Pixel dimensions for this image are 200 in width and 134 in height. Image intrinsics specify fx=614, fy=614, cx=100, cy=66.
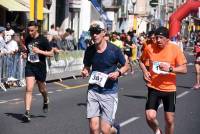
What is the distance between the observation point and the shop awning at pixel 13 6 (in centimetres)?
2684

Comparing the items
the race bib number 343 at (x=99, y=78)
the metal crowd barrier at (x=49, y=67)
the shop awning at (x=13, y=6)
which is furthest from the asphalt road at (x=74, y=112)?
the shop awning at (x=13, y=6)

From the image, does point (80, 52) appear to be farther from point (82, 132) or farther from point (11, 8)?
point (82, 132)

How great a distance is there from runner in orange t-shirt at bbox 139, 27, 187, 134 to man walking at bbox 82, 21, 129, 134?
0.84 meters

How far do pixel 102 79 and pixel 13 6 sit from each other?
19.9 meters

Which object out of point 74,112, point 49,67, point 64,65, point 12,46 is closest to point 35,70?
point 74,112

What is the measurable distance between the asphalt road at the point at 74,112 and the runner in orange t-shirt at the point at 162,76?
1.61m

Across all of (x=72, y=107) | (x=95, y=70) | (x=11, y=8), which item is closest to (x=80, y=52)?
(x=11, y=8)

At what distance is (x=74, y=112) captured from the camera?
13.0m

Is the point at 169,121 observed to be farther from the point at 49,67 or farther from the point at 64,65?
the point at 64,65

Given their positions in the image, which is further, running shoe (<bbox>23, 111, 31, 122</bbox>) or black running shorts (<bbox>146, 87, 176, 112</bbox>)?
running shoe (<bbox>23, 111, 31, 122</bbox>)

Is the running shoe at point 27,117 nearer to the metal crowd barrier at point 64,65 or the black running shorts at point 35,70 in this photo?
the black running shorts at point 35,70

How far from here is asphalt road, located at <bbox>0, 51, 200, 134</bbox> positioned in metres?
10.8

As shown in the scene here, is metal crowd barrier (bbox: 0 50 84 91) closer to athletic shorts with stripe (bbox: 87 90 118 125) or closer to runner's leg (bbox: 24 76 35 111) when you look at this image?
runner's leg (bbox: 24 76 35 111)

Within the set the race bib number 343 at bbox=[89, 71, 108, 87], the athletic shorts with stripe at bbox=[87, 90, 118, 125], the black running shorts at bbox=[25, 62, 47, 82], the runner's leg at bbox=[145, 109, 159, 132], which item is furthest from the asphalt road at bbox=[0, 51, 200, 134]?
the race bib number 343 at bbox=[89, 71, 108, 87]
